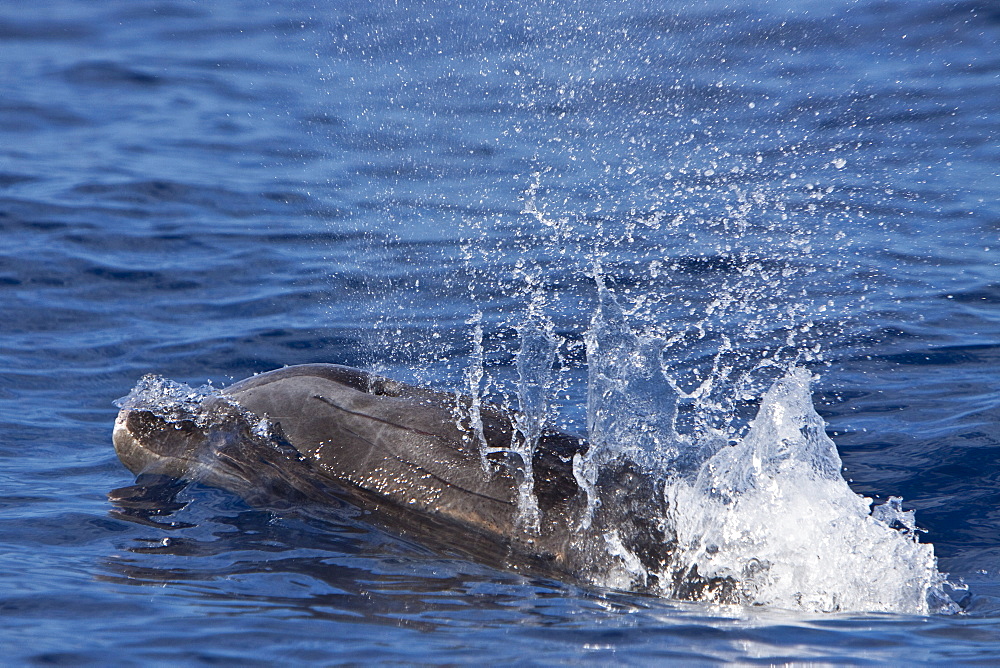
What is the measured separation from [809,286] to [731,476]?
469 cm

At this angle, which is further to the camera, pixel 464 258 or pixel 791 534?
pixel 464 258

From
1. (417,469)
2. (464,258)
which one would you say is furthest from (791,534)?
(464,258)

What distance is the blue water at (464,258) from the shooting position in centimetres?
506

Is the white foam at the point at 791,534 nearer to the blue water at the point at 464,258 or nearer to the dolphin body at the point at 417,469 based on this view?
the dolphin body at the point at 417,469

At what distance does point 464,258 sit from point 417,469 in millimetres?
5672

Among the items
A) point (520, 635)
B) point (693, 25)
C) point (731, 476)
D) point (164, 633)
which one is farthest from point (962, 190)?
point (164, 633)

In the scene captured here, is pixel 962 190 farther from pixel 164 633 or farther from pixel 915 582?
pixel 164 633

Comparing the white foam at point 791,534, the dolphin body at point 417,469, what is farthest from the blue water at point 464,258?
the white foam at point 791,534

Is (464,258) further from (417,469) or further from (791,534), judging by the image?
(791,534)

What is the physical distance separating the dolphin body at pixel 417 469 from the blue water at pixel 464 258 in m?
0.18

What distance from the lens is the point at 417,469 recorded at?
19.1 feet

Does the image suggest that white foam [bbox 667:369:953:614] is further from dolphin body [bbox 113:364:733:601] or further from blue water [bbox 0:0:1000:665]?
blue water [bbox 0:0:1000:665]

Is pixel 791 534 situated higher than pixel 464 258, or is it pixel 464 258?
pixel 464 258

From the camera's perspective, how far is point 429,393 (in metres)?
6.22
